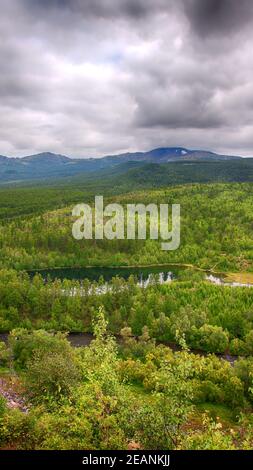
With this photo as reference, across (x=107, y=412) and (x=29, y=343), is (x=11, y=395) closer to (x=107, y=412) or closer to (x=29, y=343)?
(x=29, y=343)

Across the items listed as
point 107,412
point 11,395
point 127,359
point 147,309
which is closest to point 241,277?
point 147,309

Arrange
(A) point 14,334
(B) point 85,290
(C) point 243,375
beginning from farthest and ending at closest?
(B) point 85,290 < (A) point 14,334 < (C) point 243,375

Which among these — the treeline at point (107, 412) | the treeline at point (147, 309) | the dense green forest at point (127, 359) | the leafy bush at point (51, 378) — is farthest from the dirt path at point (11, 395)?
the treeline at point (147, 309)

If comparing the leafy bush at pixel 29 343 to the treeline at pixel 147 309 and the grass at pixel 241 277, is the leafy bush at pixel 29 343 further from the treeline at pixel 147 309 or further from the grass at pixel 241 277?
the grass at pixel 241 277
